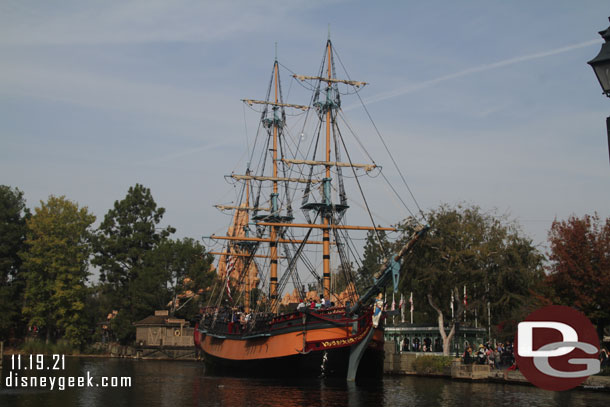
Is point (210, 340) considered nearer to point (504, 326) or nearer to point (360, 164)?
point (360, 164)

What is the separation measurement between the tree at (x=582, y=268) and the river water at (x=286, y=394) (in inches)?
263

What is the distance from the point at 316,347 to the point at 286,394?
695cm

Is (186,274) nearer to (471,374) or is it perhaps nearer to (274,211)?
(274,211)

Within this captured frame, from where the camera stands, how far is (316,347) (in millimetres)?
39219

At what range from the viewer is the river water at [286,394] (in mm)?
28638

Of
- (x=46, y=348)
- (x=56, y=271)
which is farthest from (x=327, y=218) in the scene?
(x=46, y=348)

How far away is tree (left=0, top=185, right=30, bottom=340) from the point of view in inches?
3009

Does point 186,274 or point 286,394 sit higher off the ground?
point 186,274

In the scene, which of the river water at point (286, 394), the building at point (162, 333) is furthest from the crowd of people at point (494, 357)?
the building at point (162, 333)

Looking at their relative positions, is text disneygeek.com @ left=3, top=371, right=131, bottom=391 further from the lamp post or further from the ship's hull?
the lamp post

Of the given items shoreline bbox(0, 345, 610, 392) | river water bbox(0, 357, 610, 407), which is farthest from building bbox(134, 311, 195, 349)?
shoreline bbox(0, 345, 610, 392)

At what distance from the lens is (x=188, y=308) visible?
82.9m

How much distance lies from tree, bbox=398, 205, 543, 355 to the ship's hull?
10.7 m

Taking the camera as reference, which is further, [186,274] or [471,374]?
[186,274]
